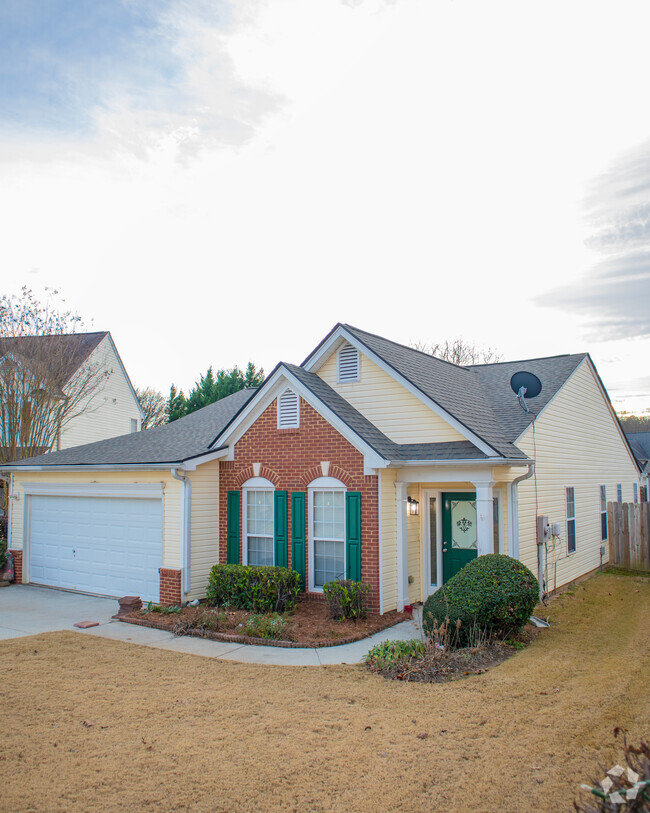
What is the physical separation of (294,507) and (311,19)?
355 inches

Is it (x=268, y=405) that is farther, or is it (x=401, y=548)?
(x=268, y=405)

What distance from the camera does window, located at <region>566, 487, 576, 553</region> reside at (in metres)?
15.5

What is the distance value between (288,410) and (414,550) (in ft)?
13.1

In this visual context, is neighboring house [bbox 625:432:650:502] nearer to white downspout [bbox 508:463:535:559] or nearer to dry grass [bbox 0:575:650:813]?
white downspout [bbox 508:463:535:559]

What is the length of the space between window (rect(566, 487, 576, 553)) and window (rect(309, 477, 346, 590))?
6.89m

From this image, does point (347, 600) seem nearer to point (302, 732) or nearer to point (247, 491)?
point (247, 491)

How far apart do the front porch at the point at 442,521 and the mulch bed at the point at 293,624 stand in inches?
41.9

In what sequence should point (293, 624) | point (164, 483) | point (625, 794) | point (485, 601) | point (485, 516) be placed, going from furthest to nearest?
point (164, 483) < point (485, 516) < point (293, 624) < point (485, 601) < point (625, 794)

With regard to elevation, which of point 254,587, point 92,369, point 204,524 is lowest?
point 254,587

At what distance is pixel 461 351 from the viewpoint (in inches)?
1644

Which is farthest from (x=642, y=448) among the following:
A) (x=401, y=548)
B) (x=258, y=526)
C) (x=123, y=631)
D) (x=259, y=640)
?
(x=123, y=631)

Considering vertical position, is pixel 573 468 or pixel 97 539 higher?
pixel 573 468

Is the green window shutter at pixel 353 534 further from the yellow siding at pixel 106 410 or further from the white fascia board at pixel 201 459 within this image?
the yellow siding at pixel 106 410

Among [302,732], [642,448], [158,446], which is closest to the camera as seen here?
[302,732]
